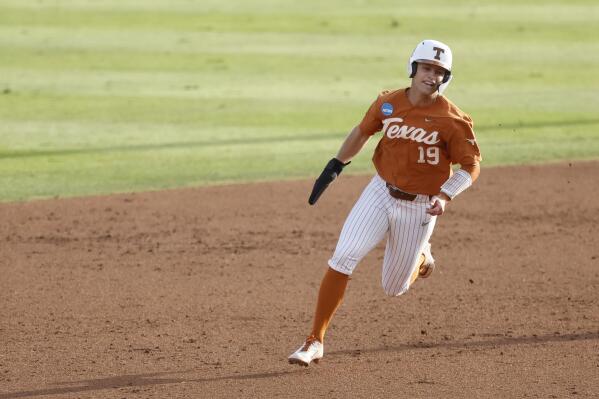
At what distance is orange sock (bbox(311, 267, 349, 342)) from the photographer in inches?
259

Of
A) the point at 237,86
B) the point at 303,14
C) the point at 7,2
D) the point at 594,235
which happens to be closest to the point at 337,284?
the point at 594,235

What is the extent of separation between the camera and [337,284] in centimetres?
657

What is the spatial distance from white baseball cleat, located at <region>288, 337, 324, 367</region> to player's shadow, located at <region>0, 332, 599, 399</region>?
0.11 metres

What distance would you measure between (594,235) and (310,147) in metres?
3.92

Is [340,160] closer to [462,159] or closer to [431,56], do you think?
[462,159]

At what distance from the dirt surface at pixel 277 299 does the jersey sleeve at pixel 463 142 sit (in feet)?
3.79

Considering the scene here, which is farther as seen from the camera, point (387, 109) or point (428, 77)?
point (387, 109)

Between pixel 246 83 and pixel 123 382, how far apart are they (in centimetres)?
995

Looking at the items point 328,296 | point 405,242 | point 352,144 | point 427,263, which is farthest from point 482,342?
point 352,144

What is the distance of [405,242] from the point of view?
6754mm

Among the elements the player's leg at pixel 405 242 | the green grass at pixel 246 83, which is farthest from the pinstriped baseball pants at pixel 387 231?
the green grass at pixel 246 83

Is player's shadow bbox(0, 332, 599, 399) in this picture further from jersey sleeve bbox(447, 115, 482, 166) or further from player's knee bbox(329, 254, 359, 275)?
jersey sleeve bbox(447, 115, 482, 166)

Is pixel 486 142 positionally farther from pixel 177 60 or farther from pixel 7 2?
pixel 7 2

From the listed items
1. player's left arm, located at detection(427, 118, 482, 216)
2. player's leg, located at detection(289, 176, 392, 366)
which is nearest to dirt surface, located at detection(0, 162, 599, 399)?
player's leg, located at detection(289, 176, 392, 366)
